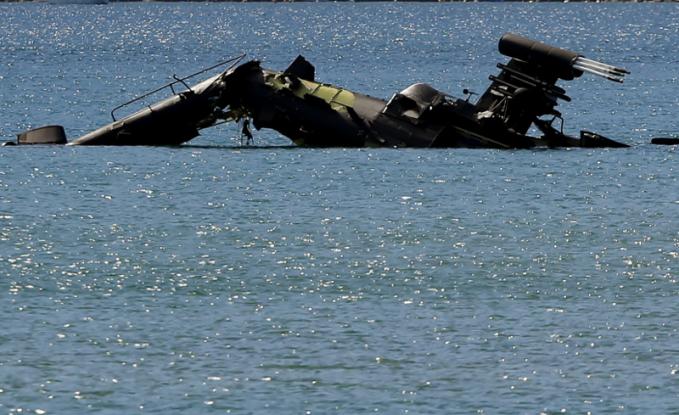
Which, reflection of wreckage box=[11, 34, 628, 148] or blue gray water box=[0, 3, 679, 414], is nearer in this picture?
blue gray water box=[0, 3, 679, 414]

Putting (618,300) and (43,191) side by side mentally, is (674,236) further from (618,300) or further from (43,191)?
(43,191)

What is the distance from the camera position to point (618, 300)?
48219mm

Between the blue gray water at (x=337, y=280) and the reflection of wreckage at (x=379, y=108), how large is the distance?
104 centimetres

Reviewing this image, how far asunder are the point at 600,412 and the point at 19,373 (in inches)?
520

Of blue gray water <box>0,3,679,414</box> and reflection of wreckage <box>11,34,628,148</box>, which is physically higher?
reflection of wreckage <box>11,34,628,148</box>

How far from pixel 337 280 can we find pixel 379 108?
29234 mm

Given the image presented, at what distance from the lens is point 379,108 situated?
79.8m

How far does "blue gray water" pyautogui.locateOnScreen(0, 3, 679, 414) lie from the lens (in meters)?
38.3

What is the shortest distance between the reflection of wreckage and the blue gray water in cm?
104

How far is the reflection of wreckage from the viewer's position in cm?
7888

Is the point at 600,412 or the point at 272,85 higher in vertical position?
the point at 272,85

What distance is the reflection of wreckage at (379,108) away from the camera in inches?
3105

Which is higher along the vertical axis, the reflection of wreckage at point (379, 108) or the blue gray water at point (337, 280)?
the reflection of wreckage at point (379, 108)

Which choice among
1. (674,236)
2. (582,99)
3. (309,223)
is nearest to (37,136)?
(309,223)
